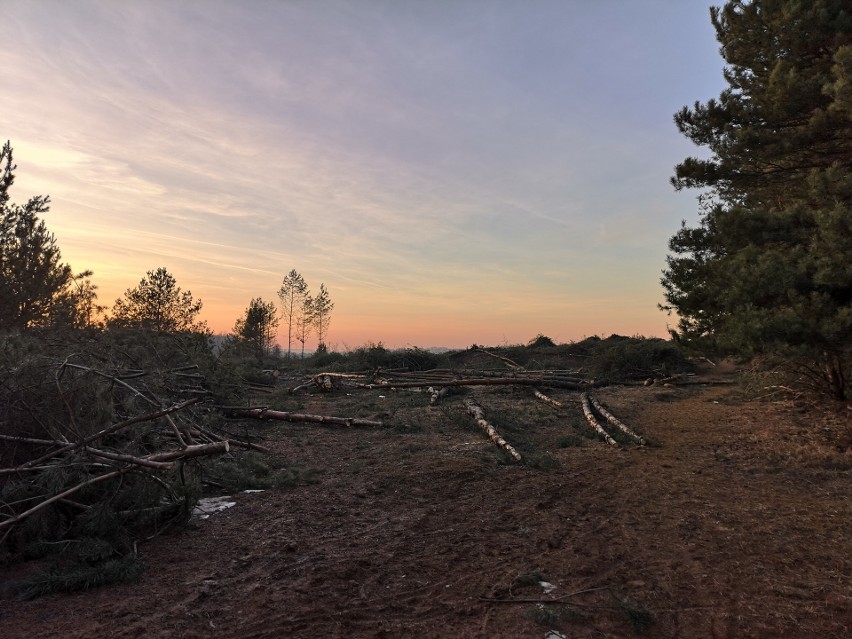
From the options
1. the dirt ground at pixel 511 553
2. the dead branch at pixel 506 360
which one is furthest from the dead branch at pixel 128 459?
the dead branch at pixel 506 360

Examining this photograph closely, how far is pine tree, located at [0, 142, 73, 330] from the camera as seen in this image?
1196cm

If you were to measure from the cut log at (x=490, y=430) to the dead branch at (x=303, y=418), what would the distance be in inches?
78.9

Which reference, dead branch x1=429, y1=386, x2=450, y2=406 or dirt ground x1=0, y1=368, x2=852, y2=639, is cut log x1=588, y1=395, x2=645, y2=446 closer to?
dirt ground x1=0, y1=368, x2=852, y2=639

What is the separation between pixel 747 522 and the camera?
4656mm

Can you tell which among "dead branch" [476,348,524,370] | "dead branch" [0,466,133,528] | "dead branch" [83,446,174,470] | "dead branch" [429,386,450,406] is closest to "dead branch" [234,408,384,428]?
"dead branch" [429,386,450,406]

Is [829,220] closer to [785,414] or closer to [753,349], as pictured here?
[753,349]

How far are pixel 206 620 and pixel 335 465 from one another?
423cm

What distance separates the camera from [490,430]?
8.79m

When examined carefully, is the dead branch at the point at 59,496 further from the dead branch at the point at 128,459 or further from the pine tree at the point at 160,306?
the pine tree at the point at 160,306

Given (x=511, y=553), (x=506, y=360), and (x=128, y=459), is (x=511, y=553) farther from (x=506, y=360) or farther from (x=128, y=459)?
(x=506, y=360)

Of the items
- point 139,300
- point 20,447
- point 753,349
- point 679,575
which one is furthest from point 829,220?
point 139,300

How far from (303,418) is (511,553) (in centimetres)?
760

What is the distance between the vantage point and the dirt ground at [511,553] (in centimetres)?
300

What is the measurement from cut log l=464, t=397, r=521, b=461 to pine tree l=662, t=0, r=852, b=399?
3499 mm
